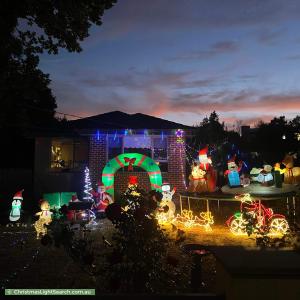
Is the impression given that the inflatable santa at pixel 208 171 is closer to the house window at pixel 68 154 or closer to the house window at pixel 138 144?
the house window at pixel 138 144

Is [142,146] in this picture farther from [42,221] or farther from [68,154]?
[42,221]

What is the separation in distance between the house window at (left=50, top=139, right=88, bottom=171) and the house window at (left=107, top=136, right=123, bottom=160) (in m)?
1.87

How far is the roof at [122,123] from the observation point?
19109 mm

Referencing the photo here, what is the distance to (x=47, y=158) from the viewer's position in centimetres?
1947

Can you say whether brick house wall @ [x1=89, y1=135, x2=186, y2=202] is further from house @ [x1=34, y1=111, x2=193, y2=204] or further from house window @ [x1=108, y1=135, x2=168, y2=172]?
house window @ [x1=108, y1=135, x2=168, y2=172]

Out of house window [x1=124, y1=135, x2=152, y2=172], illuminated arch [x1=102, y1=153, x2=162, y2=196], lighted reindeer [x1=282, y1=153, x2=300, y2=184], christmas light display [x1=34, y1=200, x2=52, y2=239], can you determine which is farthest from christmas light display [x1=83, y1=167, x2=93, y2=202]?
lighted reindeer [x1=282, y1=153, x2=300, y2=184]

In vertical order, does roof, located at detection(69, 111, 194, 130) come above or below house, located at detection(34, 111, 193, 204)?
above

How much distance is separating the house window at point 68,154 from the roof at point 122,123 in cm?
145

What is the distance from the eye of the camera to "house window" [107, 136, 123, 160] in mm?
19453

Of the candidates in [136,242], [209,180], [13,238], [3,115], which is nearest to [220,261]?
[136,242]

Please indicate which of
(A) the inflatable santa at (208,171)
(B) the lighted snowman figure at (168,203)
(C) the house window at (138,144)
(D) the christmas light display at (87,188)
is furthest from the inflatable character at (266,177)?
(D) the christmas light display at (87,188)

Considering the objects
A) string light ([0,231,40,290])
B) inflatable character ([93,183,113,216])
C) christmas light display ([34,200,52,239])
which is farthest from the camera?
inflatable character ([93,183,113,216])

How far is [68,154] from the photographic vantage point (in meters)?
21.8

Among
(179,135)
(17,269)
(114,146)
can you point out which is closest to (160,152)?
(179,135)
